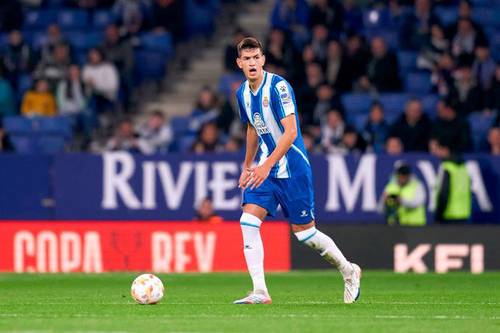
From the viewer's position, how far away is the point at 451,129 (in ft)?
63.6

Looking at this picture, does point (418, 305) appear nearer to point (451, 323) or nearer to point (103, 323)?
point (451, 323)

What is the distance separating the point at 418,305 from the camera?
38.0 feet

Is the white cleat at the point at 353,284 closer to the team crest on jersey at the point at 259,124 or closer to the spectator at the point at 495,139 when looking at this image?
the team crest on jersey at the point at 259,124

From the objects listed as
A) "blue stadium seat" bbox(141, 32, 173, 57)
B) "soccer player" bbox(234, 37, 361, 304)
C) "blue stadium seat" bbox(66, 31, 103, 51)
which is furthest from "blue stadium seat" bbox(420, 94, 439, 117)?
"soccer player" bbox(234, 37, 361, 304)

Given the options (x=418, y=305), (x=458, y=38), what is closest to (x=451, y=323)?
(x=418, y=305)

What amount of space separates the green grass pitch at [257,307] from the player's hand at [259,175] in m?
0.96

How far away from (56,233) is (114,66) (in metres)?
4.58

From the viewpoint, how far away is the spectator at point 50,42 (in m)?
23.2

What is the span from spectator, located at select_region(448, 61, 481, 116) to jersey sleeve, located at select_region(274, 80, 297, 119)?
9209 millimetres

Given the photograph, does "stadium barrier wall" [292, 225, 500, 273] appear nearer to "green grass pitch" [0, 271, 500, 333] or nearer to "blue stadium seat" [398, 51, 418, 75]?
"green grass pitch" [0, 271, 500, 333]

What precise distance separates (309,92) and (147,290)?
33.0 feet

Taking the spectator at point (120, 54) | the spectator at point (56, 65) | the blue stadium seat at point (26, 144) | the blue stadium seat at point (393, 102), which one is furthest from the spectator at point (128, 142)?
the blue stadium seat at point (393, 102)

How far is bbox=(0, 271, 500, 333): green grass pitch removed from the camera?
9352 mm

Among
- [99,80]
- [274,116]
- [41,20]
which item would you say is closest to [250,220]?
[274,116]
